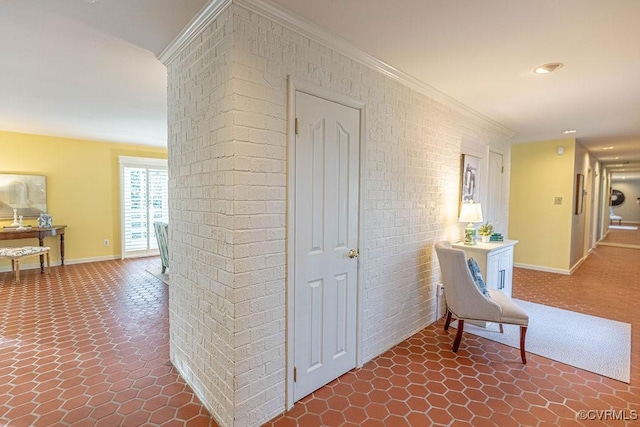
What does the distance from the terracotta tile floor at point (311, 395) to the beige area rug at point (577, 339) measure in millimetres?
103

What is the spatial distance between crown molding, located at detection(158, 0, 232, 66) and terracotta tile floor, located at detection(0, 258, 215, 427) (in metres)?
2.46

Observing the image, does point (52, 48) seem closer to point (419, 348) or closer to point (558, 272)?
point (419, 348)

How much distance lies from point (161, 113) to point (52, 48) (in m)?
1.96

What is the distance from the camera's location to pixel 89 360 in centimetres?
271

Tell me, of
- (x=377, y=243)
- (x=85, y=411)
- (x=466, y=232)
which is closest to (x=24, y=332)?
(x=85, y=411)

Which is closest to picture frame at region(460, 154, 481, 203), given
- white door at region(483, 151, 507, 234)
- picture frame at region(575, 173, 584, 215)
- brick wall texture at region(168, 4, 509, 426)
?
white door at region(483, 151, 507, 234)

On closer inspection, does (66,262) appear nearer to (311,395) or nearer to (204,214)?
(204,214)

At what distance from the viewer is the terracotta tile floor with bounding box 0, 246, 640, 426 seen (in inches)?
80.7

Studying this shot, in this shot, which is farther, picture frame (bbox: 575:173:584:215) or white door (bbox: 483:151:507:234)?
picture frame (bbox: 575:173:584:215)

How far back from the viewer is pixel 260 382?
1.96 m

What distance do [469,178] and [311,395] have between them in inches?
124

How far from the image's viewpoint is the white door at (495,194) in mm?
4641

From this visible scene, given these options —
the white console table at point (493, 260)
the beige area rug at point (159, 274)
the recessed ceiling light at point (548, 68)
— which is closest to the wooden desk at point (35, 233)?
the beige area rug at point (159, 274)

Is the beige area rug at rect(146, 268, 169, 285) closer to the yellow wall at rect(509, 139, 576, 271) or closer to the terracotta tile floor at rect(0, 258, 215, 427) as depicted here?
the terracotta tile floor at rect(0, 258, 215, 427)
